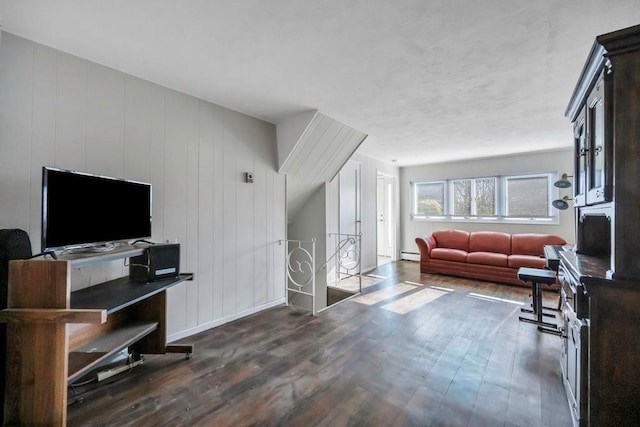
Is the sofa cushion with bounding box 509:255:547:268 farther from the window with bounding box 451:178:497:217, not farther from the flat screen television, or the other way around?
the flat screen television

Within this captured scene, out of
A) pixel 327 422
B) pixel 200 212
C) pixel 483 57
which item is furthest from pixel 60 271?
pixel 483 57

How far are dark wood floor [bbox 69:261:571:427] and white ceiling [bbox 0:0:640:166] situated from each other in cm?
242

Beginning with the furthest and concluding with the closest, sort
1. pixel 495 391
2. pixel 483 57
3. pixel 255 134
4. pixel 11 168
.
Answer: pixel 255 134
pixel 483 57
pixel 495 391
pixel 11 168

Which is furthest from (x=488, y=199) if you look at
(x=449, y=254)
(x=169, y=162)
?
(x=169, y=162)

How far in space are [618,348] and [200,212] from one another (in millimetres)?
3081

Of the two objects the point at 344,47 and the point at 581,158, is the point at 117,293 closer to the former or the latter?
the point at 344,47

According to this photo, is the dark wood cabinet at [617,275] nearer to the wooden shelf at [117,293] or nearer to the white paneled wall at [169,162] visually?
the wooden shelf at [117,293]

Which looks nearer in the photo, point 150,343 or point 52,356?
point 52,356

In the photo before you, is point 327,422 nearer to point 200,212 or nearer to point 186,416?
point 186,416

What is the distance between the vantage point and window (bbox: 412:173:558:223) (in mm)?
5234

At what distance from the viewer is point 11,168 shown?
1737 millimetres

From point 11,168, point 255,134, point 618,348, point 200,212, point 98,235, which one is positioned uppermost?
point 255,134

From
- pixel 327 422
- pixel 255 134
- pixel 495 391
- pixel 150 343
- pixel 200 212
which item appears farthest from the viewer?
pixel 255 134

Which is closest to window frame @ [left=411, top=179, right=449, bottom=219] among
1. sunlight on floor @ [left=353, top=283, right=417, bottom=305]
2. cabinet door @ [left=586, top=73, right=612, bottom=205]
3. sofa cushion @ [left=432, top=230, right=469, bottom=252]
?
sofa cushion @ [left=432, top=230, right=469, bottom=252]
